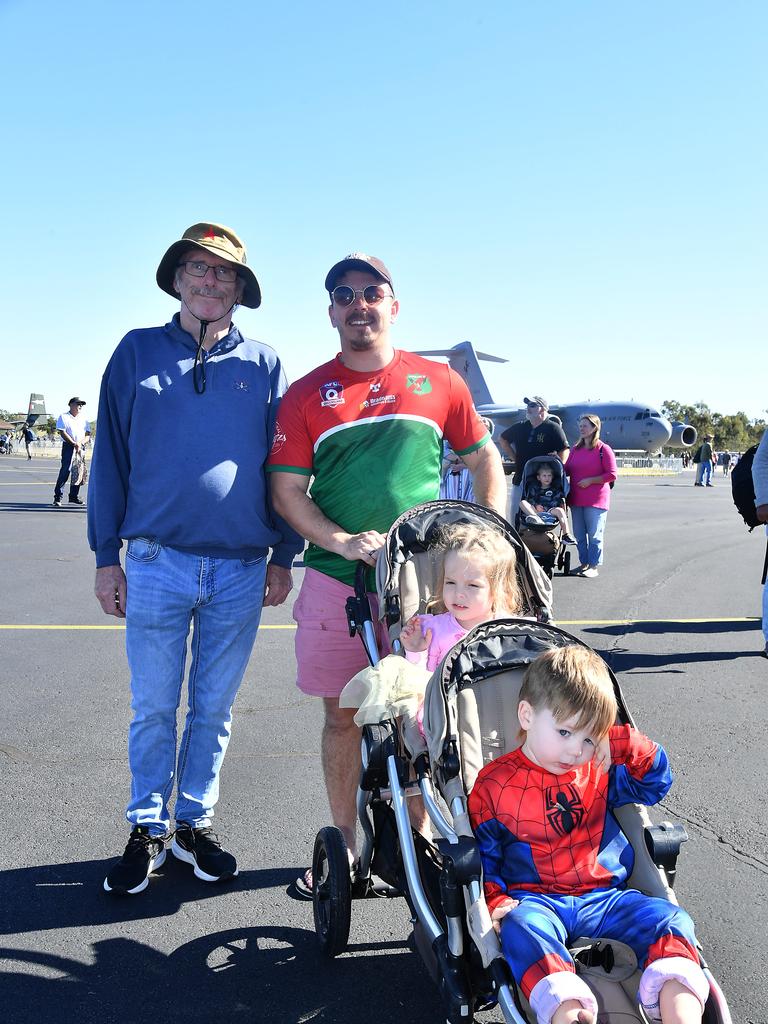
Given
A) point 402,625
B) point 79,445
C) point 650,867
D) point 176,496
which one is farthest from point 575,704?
point 79,445

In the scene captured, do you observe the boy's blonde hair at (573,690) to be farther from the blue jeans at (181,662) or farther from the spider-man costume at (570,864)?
the blue jeans at (181,662)

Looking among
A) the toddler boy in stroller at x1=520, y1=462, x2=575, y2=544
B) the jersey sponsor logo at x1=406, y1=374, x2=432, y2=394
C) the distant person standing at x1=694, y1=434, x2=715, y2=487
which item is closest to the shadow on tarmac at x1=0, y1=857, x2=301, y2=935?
the jersey sponsor logo at x1=406, y1=374, x2=432, y2=394

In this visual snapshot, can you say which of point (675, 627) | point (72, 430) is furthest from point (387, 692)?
point (72, 430)

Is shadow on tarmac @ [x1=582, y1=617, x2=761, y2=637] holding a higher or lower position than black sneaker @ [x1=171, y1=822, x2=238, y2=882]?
lower

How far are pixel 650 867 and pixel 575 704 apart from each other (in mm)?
520

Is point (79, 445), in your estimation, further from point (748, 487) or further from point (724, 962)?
point (724, 962)

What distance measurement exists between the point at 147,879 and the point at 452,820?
161 centimetres

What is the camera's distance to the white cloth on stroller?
2.88 metres

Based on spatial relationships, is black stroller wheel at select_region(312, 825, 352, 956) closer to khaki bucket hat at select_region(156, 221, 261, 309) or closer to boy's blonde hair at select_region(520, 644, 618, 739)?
boy's blonde hair at select_region(520, 644, 618, 739)

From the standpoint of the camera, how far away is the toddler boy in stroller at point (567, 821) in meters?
2.21

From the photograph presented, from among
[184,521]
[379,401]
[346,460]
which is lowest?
[184,521]

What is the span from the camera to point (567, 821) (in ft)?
8.21

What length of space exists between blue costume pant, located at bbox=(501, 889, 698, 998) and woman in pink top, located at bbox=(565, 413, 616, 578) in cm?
936

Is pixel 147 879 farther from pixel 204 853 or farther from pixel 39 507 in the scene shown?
pixel 39 507
